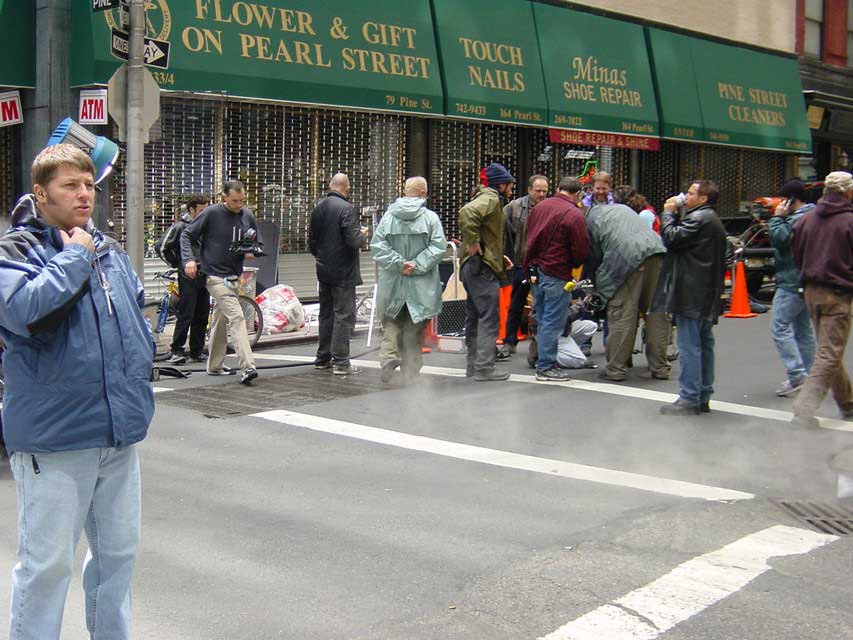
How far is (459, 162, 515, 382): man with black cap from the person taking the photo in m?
10.5

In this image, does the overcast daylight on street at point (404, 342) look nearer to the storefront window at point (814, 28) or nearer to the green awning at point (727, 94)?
the green awning at point (727, 94)

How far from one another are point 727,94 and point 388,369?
1564cm

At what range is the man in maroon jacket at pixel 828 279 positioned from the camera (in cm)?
822

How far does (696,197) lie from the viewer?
A: 8.80 metres

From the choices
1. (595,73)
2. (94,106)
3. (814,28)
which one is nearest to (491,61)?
(595,73)

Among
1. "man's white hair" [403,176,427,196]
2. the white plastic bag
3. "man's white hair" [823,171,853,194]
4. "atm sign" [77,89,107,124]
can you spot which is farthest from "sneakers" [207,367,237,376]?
"man's white hair" [823,171,853,194]

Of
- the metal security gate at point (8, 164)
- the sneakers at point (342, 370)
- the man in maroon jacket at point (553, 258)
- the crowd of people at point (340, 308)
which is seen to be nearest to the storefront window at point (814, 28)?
the crowd of people at point (340, 308)

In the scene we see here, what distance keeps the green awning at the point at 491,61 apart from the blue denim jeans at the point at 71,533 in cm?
1424

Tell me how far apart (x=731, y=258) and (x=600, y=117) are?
465cm

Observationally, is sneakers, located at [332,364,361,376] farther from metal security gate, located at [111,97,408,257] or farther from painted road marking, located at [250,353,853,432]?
metal security gate, located at [111,97,408,257]

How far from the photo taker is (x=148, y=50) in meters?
11.8

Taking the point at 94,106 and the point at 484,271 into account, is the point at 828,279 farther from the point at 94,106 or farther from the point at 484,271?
the point at 94,106

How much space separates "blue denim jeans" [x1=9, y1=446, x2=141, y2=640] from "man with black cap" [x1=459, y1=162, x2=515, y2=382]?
7.00 m

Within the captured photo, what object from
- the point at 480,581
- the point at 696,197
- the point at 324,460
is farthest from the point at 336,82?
the point at 480,581
